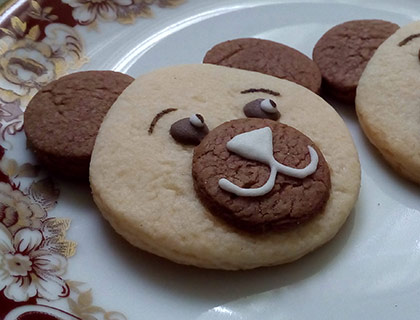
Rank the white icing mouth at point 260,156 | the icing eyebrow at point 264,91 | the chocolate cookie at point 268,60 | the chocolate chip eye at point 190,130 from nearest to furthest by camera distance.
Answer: the white icing mouth at point 260,156
the chocolate chip eye at point 190,130
the icing eyebrow at point 264,91
the chocolate cookie at point 268,60

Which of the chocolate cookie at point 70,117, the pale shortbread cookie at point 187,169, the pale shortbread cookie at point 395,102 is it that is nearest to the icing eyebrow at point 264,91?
the pale shortbread cookie at point 187,169

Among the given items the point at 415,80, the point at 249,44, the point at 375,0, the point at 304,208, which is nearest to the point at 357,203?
the point at 304,208

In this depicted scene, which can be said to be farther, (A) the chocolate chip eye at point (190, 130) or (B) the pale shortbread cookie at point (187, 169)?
(A) the chocolate chip eye at point (190, 130)

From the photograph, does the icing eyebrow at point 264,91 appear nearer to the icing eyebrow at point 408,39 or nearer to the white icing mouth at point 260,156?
the white icing mouth at point 260,156

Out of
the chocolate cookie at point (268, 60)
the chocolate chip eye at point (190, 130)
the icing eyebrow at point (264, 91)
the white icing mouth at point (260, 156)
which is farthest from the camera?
the chocolate cookie at point (268, 60)

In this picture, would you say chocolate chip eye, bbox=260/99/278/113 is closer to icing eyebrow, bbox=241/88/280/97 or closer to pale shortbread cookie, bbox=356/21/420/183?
icing eyebrow, bbox=241/88/280/97

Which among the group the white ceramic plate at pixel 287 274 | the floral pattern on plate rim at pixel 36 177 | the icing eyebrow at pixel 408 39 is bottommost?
the white ceramic plate at pixel 287 274

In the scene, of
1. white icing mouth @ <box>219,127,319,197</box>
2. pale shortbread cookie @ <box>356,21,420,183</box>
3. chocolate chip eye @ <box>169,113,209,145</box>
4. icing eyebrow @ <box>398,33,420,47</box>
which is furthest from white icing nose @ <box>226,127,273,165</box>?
icing eyebrow @ <box>398,33,420,47</box>
